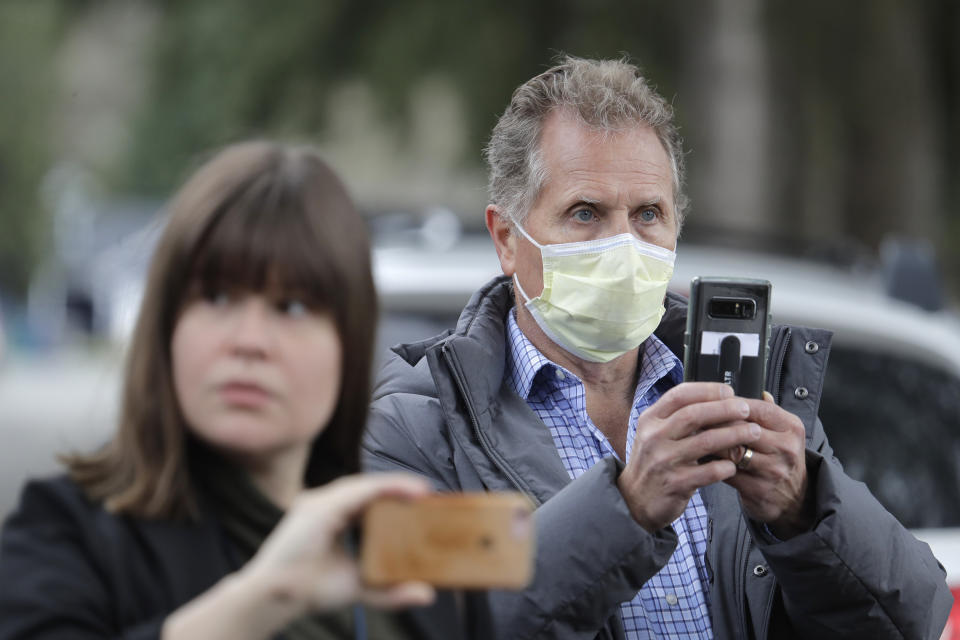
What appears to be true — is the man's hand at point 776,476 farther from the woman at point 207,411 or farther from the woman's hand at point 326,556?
the woman's hand at point 326,556

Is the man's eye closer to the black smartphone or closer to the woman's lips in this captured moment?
the black smartphone

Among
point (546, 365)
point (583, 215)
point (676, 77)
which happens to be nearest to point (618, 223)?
point (583, 215)

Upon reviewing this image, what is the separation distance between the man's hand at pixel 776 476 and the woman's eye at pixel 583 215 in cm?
64

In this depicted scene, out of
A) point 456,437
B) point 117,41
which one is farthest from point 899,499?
point 117,41

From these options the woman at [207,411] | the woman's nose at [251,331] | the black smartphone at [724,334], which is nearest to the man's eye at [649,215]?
the black smartphone at [724,334]

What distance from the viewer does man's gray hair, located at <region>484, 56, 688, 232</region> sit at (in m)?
3.06

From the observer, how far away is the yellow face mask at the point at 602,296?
303 cm

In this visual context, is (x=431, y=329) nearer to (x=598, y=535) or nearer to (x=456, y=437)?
(x=456, y=437)

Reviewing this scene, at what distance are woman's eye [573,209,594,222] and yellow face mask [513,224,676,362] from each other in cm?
5

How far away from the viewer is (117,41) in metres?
13.8

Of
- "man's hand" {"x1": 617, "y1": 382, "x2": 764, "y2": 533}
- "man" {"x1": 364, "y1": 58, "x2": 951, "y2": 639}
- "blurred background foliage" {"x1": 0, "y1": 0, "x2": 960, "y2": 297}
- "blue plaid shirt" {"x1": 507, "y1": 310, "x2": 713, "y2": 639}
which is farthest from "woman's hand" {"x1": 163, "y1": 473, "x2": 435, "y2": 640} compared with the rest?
"blurred background foliage" {"x1": 0, "y1": 0, "x2": 960, "y2": 297}

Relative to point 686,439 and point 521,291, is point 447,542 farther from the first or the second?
point 521,291

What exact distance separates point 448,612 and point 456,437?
0.80 meters

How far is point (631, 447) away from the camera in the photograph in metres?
2.88
